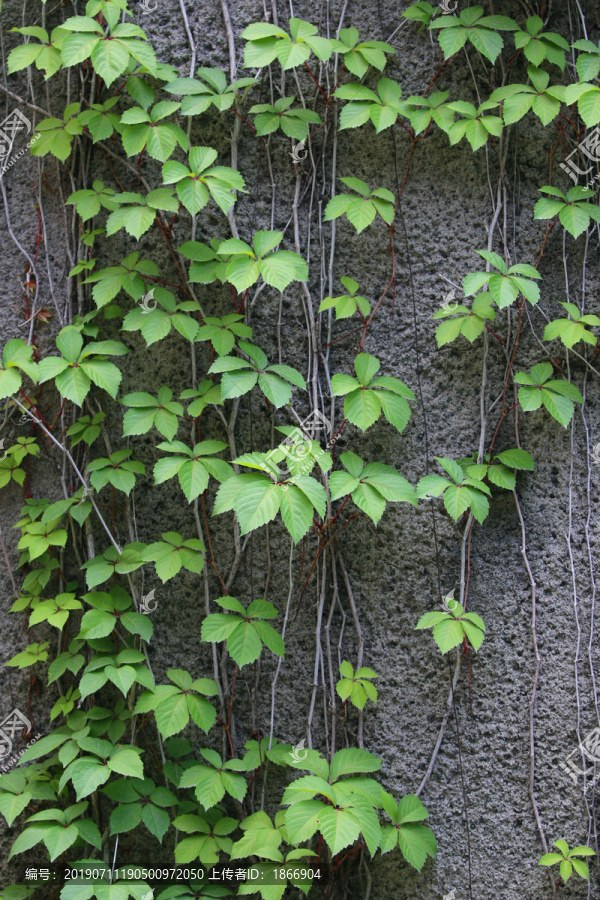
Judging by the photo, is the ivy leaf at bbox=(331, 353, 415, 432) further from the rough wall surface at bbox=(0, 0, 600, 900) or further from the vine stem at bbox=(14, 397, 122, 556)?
the vine stem at bbox=(14, 397, 122, 556)

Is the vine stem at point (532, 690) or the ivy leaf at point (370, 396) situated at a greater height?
the ivy leaf at point (370, 396)

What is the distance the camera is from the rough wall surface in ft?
4.82

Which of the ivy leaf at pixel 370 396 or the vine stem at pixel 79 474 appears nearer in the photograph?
the ivy leaf at pixel 370 396

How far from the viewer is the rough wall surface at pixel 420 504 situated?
57.8 inches

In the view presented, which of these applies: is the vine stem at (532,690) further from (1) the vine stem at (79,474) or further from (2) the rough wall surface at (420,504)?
(1) the vine stem at (79,474)

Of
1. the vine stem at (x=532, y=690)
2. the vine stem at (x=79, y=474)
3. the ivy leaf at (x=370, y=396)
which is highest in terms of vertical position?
the ivy leaf at (x=370, y=396)

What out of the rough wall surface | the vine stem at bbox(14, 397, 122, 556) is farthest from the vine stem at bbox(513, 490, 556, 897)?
the vine stem at bbox(14, 397, 122, 556)

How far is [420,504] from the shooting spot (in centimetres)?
157

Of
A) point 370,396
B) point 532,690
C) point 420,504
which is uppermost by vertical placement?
point 370,396

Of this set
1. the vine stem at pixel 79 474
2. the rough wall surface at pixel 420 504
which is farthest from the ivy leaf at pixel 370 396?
the vine stem at pixel 79 474

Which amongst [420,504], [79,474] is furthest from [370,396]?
[79,474]

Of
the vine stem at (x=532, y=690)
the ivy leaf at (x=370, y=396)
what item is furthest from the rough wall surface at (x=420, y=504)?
the ivy leaf at (x=370, y=396)

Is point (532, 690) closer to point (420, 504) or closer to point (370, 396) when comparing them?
point (420, 504)

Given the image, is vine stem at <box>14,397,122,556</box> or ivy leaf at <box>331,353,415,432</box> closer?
ivy leaf at <box>331,353,415,432</box>
